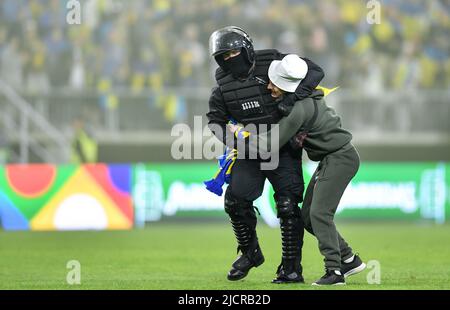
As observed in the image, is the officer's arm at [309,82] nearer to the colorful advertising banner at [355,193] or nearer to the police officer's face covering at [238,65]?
the police officer's face covering at [238,65]

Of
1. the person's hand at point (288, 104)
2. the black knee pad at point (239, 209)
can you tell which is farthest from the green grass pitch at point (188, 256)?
the person's hand at point (288, 104)

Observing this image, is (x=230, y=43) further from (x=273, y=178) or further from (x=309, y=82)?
(x=273, y=178)

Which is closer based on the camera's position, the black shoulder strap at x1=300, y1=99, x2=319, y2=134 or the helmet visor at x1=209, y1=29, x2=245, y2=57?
the black shoulder strap at x1=300, y1=99, x2=319, y2=134

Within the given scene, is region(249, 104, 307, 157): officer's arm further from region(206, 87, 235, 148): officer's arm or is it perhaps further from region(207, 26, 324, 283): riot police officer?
region(206, 87, 235, 148): officer's arm

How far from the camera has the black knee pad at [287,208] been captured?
8594 mm

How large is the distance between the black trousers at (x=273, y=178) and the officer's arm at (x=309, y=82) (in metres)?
0.62

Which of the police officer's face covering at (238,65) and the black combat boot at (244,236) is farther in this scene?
the black combat boot at (244,236)

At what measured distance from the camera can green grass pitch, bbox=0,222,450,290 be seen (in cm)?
878

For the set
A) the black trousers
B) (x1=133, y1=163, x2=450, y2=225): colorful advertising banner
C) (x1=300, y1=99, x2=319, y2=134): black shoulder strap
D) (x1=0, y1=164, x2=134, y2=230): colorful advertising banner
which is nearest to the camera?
(x1=300, y1=99, x2=319, y2=134): black shoulder strap

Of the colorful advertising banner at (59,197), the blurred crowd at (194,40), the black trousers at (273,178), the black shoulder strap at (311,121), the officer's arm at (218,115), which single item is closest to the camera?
the black shoulder strap at (311,121)

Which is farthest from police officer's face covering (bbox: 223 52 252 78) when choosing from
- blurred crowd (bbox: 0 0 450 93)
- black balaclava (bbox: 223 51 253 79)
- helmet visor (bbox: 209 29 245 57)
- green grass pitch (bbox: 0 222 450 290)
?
blurred crowd (bbox: 0 0 450 93)

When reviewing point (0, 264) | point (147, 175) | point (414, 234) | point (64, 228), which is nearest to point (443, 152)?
point (414, 234)

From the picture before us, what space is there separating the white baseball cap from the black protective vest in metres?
0.39

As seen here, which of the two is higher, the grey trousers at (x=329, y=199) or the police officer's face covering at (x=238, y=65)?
the police officer's face covering at (x=238, y=65)
